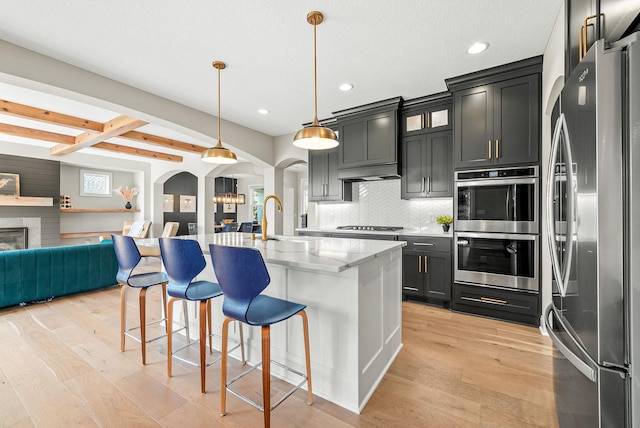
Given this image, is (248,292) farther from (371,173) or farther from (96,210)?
(96,210)

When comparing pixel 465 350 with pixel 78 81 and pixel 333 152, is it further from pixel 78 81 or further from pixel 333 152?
pixel 78 81

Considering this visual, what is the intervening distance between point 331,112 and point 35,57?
334cm

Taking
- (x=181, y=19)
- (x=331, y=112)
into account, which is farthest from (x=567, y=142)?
(x=331, y=112)

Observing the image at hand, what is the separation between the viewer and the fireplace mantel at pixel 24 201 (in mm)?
5798

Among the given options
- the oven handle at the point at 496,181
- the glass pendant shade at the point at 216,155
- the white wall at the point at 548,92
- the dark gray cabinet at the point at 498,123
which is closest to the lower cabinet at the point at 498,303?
the white wall at the point at 548,92

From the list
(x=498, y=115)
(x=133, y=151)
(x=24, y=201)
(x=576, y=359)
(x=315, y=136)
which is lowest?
(x=576, y=359)

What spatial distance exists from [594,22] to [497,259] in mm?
2344

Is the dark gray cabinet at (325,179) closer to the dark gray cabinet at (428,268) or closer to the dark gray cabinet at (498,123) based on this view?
the dark gray cabinet at (428,268)

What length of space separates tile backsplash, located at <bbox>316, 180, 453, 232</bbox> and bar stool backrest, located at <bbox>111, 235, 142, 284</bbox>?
3.25 metres

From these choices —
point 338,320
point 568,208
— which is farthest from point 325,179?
point 568,208

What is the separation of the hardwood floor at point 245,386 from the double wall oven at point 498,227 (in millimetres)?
565

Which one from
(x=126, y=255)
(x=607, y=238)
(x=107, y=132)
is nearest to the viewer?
(x=607, y=238)

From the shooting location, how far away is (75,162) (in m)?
6.86

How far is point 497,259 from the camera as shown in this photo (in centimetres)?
A: 302
